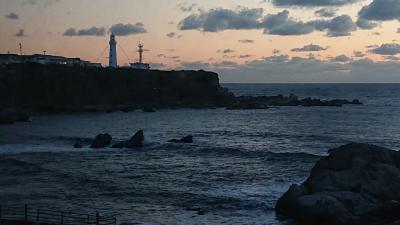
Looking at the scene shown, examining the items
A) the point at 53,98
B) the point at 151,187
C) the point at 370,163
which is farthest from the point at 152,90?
the point at 370,163

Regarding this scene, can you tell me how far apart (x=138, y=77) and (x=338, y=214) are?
12161cm

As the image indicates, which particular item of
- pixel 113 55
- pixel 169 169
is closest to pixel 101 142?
pixel 169 169

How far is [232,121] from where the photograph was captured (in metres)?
108

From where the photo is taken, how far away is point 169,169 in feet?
158

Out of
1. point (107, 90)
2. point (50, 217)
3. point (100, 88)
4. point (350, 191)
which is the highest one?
point (100, 88)

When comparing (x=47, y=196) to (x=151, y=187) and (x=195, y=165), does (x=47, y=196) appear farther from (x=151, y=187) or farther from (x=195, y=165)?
(x=195, y=165)

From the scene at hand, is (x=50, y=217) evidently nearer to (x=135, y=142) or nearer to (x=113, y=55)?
(x=135, y=142)

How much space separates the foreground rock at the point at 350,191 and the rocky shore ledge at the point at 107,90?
90.9 metres

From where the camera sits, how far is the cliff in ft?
406

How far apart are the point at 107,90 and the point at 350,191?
373 feet

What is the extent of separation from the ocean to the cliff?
1330 inches

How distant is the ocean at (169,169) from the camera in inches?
1330

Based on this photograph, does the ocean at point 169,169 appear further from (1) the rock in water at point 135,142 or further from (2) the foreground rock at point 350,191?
(2) the foreground rock at point 350,191

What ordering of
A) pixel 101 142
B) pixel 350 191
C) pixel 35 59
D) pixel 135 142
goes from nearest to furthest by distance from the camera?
1. pixel 350 191
2. pixel 101 142
3. pixel 135 142
4. pixel 35 59
